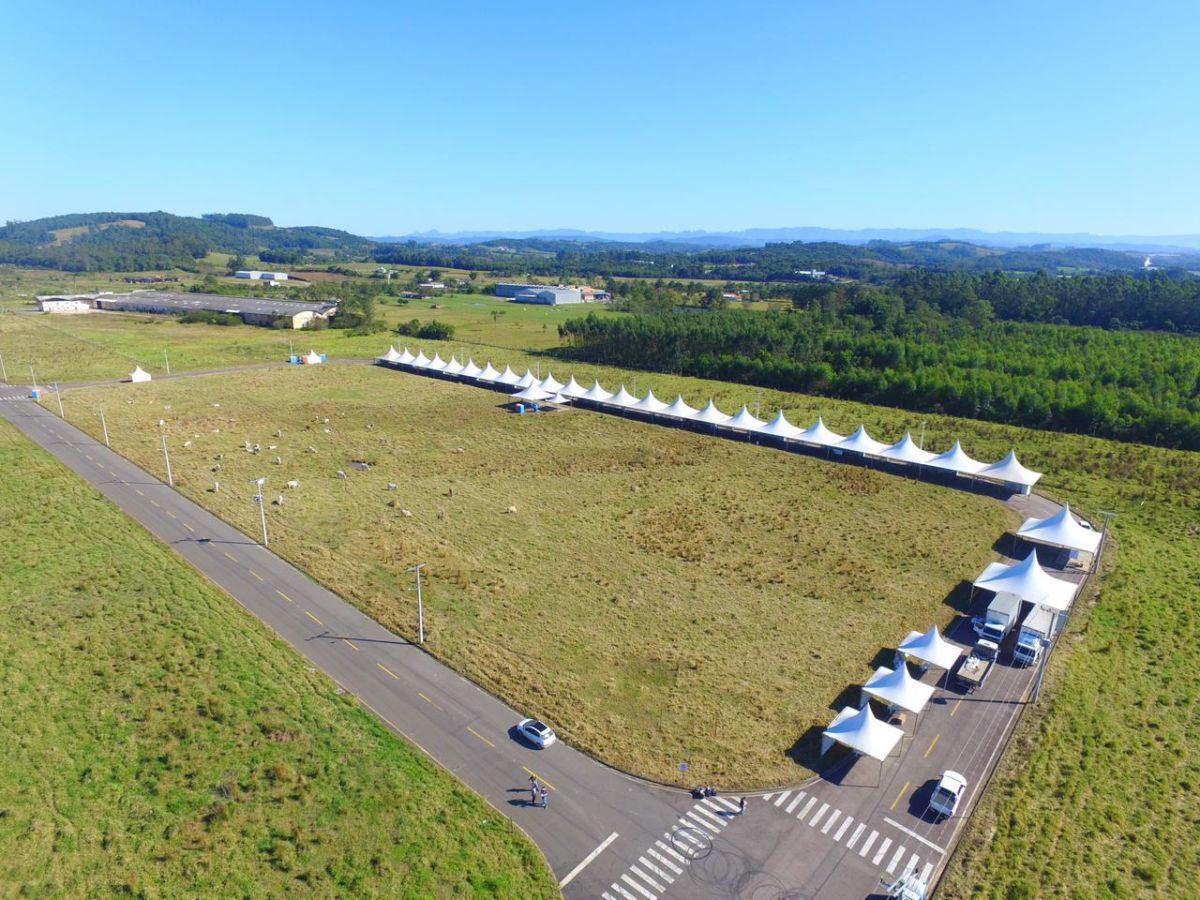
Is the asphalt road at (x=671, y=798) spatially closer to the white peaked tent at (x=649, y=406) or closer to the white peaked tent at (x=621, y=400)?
the white peaked tent at (x=649, y=406)

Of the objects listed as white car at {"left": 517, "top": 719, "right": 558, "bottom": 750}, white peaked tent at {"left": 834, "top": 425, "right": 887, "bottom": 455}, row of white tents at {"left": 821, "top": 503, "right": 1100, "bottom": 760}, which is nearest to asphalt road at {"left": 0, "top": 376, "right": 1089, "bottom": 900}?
white car at {"left": 517, "top": 719, "right": 558, "bottom": 750}

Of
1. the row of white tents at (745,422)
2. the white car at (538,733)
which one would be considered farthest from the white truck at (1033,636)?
the white car at (538,733)

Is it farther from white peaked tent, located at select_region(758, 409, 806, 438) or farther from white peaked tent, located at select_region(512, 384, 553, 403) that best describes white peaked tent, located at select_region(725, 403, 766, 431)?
white peaked tent, located at select_region(512, 384, 553, 403)

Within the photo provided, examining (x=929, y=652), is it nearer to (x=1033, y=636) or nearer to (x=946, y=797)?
(x=1033, y=636)

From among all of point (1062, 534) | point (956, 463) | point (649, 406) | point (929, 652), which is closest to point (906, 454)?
point (956, 463)

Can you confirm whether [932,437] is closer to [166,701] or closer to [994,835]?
[994,835]

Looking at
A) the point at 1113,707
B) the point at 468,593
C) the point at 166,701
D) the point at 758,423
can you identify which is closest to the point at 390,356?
the point at 758,423
